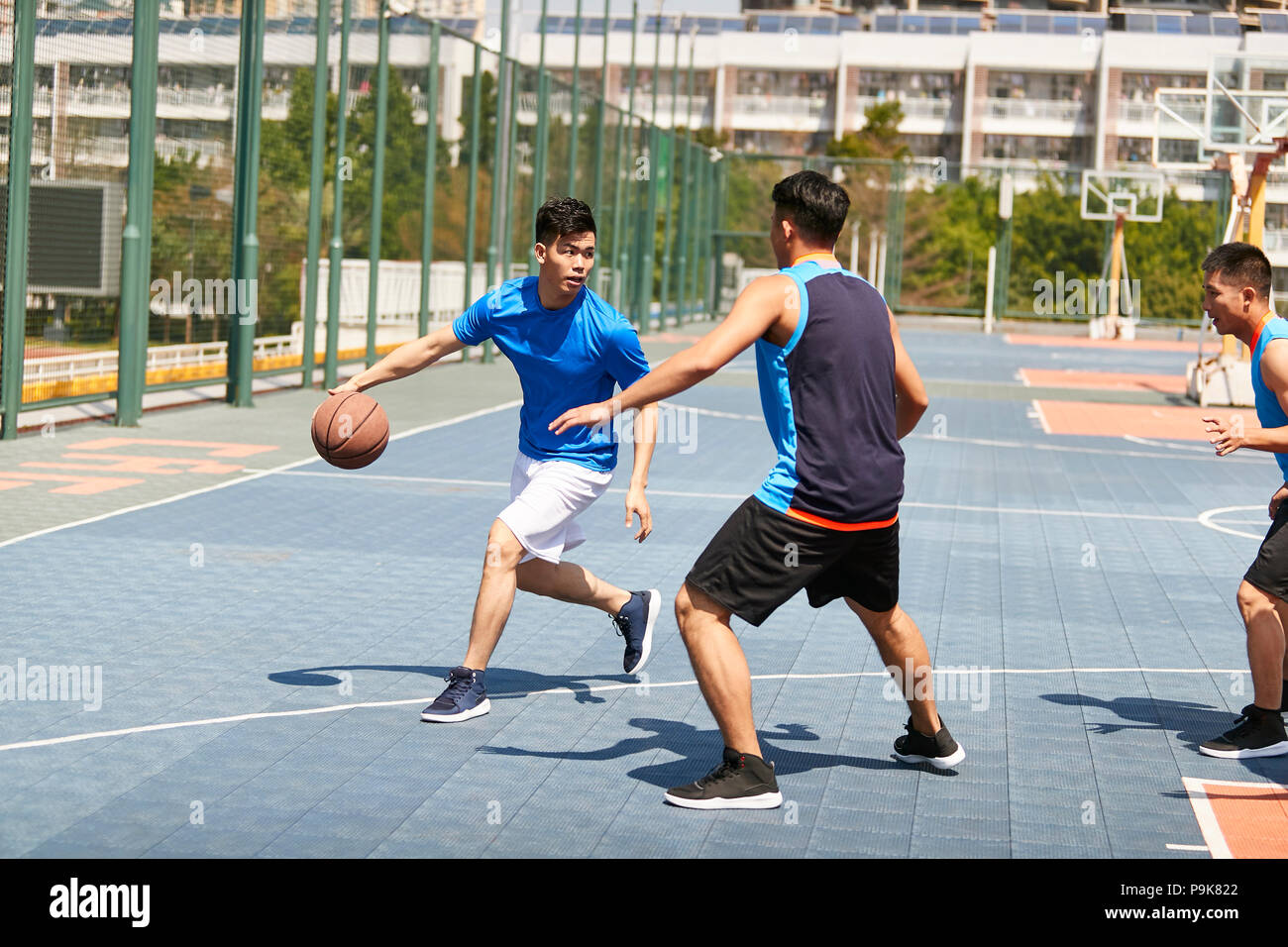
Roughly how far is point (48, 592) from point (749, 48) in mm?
74639

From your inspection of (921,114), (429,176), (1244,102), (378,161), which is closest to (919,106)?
(921,114)

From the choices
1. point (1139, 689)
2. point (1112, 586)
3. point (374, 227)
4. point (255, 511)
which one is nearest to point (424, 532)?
point (255, 511)

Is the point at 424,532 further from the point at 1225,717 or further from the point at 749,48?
the point at 749,48

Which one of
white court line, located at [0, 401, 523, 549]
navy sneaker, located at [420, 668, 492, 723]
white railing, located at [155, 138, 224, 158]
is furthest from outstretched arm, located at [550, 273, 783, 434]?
white railing, located at [155, 138, 224, 158]

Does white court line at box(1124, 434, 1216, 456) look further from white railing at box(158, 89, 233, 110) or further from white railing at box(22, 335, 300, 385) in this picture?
white railing at box(158, 89, 233, 110)

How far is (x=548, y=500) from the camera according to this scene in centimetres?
621

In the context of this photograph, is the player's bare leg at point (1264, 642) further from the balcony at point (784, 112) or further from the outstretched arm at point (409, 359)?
the balcony at point (784, 112)

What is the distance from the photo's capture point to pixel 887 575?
17.4 feet

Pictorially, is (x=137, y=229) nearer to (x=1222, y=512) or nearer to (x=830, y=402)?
(x=1222, y=512)

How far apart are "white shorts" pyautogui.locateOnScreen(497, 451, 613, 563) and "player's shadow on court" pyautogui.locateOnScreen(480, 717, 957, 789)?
75cm

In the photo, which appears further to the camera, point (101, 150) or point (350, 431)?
point (101, 150)

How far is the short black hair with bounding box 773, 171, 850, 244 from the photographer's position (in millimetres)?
5062

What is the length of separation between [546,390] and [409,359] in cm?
51

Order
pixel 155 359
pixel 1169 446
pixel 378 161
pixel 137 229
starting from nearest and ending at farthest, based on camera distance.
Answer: pixel 137 229 → pixel 155 359 → pixel 1169 446 → pixel 378 161
